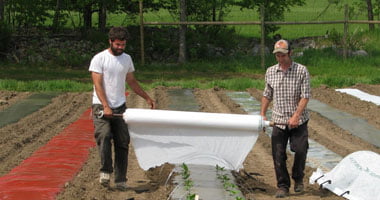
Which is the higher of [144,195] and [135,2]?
[135,2]

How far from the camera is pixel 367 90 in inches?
607

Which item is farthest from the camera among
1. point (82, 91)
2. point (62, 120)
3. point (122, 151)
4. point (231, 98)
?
point (82, 91)

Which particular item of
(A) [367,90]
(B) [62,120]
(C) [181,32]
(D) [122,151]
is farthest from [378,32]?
(D) [122,151]

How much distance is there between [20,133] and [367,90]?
810 centimetres

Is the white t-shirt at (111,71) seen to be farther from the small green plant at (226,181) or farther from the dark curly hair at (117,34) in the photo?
the small green plant at (226,181)

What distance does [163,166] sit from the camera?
26.6ft

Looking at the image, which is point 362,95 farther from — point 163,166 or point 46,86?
point 163,166

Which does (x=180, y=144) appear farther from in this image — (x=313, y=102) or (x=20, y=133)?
(x=313, y=102)

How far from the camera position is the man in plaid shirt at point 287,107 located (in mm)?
6789

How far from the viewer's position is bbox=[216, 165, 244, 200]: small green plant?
Answer: 6.54m

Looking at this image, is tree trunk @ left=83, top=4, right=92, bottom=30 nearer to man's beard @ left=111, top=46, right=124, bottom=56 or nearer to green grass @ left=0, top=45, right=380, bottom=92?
green grass @ left=0, top=45, right=380, bottom=92

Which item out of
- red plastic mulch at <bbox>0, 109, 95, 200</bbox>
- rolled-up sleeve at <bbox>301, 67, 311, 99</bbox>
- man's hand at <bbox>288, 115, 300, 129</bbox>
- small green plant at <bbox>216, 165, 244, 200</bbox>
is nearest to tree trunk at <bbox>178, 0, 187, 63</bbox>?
red plastic mulch at <bbox>0, 109, 95, 200</bbox>

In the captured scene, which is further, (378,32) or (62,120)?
→ (378,32)

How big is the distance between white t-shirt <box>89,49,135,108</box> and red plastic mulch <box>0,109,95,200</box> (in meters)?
1.03
